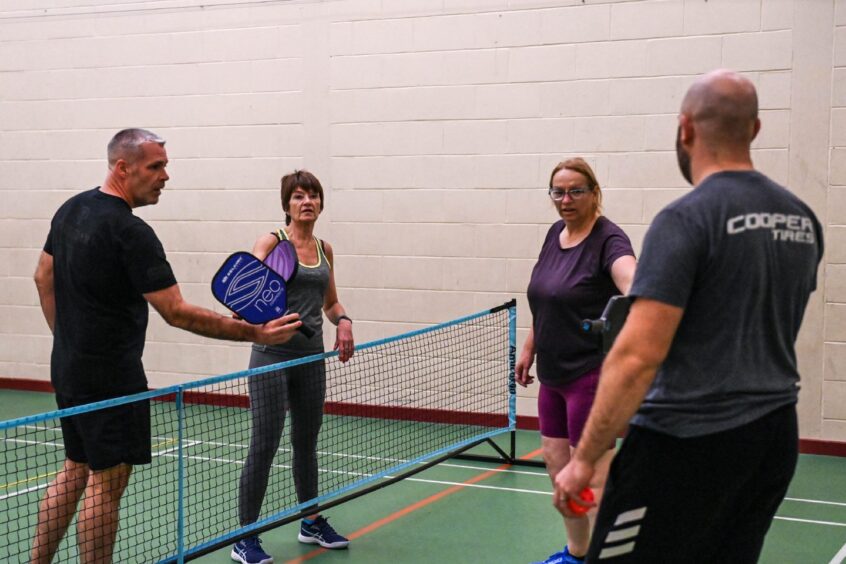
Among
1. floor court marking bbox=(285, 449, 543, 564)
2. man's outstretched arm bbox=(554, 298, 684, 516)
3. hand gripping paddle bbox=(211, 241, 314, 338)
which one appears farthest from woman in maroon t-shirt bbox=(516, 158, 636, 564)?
man's outstretched arm bbox=(554, 298, 684, 516)

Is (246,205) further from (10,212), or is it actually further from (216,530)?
(216,530)

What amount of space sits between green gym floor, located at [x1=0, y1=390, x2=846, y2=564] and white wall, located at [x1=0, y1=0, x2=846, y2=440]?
1.24 m

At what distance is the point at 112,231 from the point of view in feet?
11.3

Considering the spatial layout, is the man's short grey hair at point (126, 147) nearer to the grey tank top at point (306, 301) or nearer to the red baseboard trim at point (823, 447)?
the grey tank top at point (306, 301)

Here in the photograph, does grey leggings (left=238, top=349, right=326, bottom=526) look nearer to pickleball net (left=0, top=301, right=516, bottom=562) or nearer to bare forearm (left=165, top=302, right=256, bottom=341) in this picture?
pickleball net (left=0, top=301, right=516, bottom=562)

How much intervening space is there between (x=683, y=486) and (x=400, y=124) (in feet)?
18.2

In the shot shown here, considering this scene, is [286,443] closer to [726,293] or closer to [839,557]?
[839,557]

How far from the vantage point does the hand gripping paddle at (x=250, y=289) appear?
3.62 metres

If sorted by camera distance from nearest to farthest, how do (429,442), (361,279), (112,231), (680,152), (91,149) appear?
(680,152) → (112,231) → (429,442) → (361,279) → (91,149)

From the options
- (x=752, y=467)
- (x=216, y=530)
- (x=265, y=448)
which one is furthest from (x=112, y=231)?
(x=752, y=467)

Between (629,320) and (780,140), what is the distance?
15.9ft

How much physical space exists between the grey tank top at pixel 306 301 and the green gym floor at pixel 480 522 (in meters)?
0.97

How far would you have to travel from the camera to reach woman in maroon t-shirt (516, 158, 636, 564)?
3.84 meters

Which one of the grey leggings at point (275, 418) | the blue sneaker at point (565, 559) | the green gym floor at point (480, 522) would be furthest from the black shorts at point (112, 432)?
the blue sneaker at point (565, 559)
